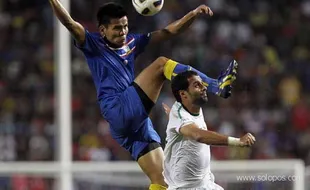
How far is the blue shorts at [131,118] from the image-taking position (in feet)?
26.5

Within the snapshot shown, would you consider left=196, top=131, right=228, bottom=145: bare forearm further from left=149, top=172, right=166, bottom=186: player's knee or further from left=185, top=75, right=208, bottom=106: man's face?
left=149, top=172, right=166, bottom=186: player's knee

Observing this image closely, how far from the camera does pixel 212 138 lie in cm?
725

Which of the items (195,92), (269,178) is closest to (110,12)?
(195,92)

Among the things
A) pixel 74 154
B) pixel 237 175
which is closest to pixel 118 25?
pixel 237 175

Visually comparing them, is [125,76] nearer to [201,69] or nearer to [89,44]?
[89,44]

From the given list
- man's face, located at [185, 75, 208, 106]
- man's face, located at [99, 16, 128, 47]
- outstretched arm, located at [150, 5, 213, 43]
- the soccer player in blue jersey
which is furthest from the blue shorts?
man's face, located at [185, 75, 208, 106]

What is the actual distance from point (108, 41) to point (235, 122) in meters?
6.17

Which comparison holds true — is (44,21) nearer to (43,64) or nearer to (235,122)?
(43,64)

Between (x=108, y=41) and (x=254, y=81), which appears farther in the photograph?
(x=254, y=81)

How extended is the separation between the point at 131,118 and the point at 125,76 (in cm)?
34

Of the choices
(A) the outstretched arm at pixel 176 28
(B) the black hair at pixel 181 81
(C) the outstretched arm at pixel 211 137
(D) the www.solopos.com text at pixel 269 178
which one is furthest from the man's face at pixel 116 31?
(D) the www.solopos.com text at pixel 269 178

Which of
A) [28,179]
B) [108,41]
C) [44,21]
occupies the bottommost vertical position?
[28,179]

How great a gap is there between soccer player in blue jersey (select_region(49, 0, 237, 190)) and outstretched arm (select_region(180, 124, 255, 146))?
1.98ft

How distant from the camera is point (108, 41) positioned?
8.27 m
